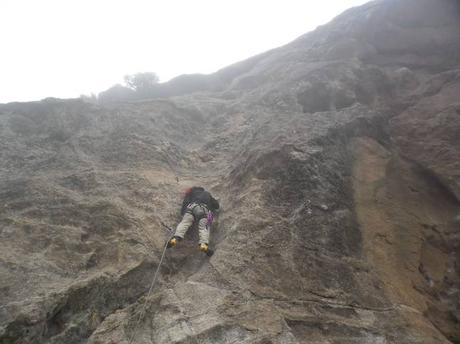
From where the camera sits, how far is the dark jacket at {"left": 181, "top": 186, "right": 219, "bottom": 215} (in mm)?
9266

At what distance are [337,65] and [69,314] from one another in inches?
502

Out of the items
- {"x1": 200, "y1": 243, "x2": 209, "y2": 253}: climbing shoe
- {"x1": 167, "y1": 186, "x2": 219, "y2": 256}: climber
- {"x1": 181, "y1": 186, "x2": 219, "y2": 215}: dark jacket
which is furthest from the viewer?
{"x1": 181, "y1": 186, "x2": 219, "y2": 215}: dark jacket

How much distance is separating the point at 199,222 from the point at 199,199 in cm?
72

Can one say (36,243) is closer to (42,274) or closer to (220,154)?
(42,274)

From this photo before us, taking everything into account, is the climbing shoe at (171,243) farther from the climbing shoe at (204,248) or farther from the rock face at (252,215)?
the climbing shoe at (204,248)

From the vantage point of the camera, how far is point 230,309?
6523 mm

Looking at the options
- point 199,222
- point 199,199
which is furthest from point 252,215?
point 199,199

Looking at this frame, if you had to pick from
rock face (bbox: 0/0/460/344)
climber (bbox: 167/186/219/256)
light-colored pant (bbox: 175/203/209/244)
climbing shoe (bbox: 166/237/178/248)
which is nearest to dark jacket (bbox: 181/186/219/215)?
climber (bbox: 167/186/219/256)

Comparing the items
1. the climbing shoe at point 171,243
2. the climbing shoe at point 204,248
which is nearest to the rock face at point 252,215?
the climbing shoe at point 204,248

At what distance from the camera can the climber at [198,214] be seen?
8.22 metres

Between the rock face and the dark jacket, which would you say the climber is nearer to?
the dark jacket

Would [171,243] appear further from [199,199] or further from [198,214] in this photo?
[199,199]

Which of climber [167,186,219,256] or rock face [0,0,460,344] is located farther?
climber [167,186,219,256]

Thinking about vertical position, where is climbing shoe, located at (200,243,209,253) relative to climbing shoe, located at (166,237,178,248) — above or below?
below
